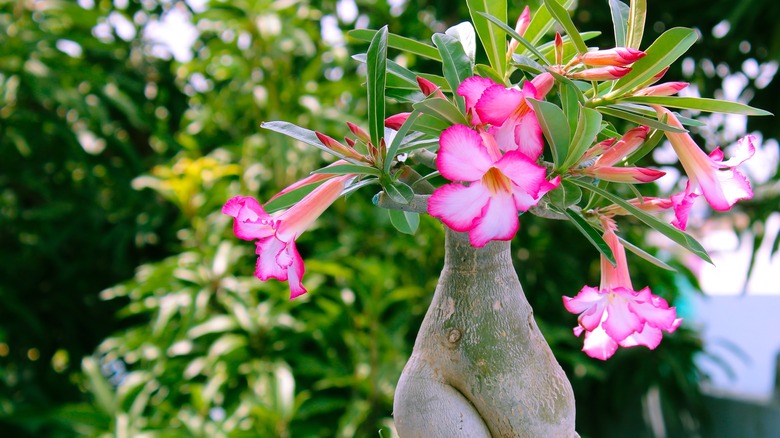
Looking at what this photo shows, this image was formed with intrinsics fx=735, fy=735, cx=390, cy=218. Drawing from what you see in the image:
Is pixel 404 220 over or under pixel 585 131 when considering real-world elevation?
under

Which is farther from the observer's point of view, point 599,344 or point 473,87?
point 599,344

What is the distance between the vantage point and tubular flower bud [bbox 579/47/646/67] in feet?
1.43

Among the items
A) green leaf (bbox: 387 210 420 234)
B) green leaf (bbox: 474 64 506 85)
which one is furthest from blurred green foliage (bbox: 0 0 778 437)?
green leaf (bbox: 474 64 506 85)

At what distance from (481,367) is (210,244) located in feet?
3.69

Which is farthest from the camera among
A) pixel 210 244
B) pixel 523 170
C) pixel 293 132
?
pixel 210 244

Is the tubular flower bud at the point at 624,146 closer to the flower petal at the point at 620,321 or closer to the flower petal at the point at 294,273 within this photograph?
the flower petal at the point at 620,321

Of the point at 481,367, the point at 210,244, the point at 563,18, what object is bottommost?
the point at 210,244

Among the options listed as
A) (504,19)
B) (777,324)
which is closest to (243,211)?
(504,19)

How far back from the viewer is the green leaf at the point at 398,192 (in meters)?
0.46

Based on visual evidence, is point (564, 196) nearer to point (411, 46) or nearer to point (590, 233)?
point (590, 233)

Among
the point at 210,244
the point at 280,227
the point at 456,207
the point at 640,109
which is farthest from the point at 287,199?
the point at 210,244

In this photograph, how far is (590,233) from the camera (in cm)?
47

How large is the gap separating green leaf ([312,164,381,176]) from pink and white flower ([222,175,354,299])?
0.02 meters

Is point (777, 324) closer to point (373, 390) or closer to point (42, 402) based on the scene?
point (373, 390)
